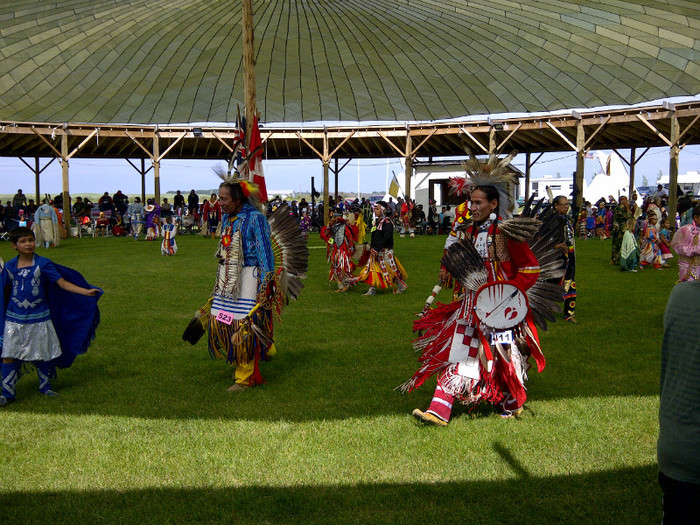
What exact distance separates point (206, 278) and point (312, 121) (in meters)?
18.6

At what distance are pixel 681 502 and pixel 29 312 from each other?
4364 millimetres

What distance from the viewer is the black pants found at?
1.65 metres

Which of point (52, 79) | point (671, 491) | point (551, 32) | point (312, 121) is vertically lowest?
point (671, 491)

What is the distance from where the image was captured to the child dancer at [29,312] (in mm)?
4574

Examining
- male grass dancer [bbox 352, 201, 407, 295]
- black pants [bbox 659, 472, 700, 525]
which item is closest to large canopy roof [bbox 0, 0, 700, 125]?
male grass dancer [bbox 352, 201, 407, 295]

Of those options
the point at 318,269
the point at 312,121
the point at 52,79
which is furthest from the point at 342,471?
the point at 52,79

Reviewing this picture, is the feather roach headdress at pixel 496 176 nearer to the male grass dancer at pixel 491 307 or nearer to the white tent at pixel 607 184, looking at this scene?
the male grass dancer at pixel 491 307

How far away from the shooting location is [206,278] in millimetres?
11625

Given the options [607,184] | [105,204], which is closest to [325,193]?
[105,204]

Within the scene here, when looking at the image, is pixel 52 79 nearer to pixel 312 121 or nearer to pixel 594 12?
pixel 312 121

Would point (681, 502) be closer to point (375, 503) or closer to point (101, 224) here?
point (375, 503)

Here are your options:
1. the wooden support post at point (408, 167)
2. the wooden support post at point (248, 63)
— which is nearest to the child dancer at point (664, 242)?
the wooden support post at point (248, 63)

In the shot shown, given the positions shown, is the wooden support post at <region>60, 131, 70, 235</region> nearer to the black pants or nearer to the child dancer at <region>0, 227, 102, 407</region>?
the child dancer at <region>0, 227, 102, 407</region>

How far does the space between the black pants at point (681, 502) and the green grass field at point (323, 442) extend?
4.06 ft
